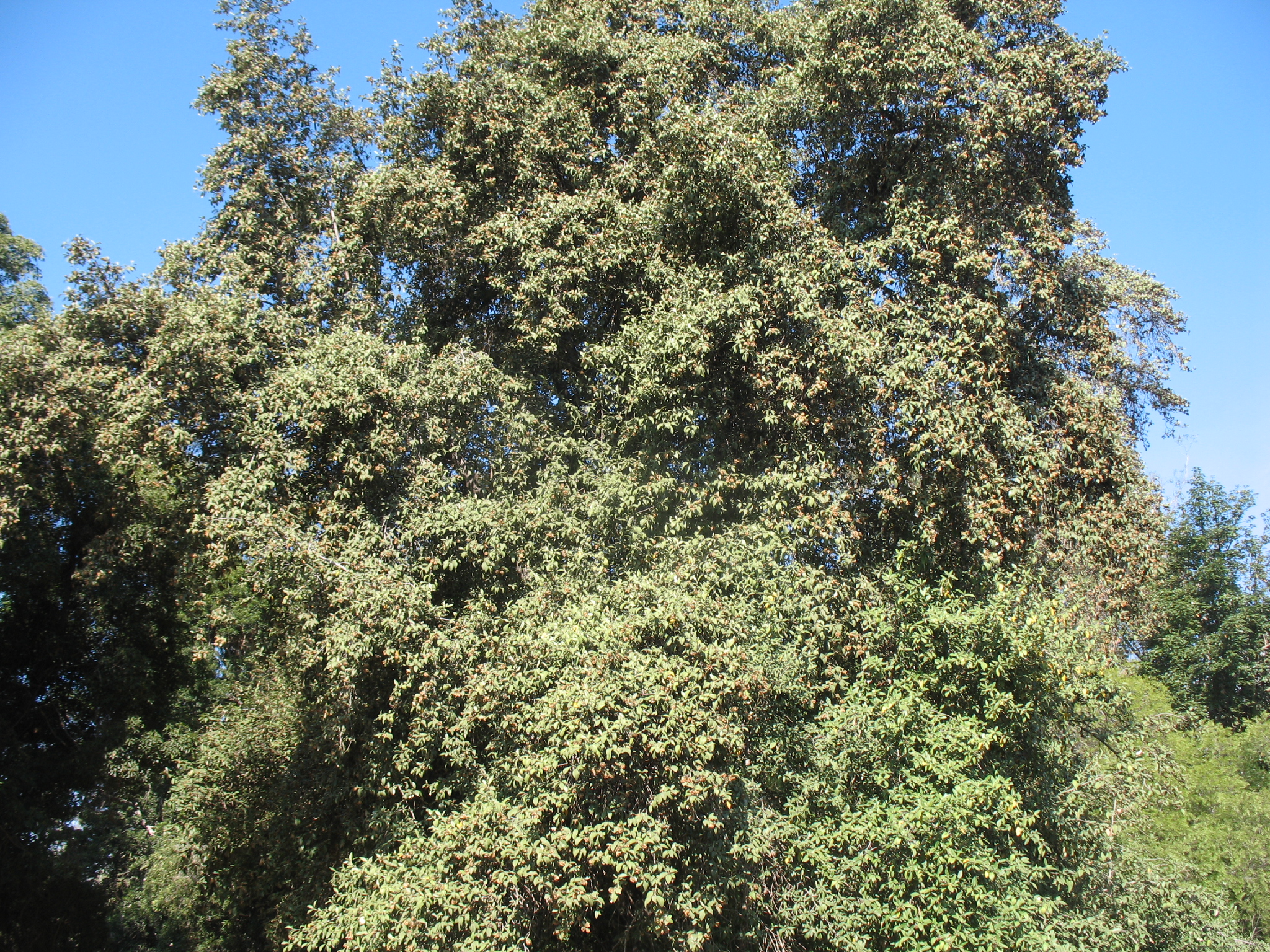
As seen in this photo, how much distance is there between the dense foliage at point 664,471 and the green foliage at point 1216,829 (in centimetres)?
519

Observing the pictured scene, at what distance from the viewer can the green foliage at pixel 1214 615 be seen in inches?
1139

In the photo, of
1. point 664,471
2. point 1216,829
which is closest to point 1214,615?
point 1216,829

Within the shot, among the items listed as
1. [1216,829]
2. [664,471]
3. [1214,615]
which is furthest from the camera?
[1214,615]

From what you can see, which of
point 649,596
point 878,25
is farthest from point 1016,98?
point 649,596

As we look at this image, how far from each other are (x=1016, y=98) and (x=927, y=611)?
21.5ft

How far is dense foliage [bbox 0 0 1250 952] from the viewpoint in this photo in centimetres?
735

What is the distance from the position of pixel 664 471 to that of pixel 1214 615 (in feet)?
104

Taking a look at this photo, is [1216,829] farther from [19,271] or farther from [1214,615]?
[19,271]

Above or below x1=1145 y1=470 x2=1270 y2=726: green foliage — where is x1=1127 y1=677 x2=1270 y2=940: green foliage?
below

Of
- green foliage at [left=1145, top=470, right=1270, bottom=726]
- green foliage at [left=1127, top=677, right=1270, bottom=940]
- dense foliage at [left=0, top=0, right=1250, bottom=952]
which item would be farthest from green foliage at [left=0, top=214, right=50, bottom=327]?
Result: green foliage at [left=1145, top=470, right=1270, bottom=726]

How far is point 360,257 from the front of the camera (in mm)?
11688

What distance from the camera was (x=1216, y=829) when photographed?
16078mm

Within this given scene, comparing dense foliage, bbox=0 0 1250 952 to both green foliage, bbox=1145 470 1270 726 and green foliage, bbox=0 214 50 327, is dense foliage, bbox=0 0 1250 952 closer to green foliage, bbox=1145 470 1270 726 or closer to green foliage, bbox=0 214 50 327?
green foliage, bbox=0 214 50 327

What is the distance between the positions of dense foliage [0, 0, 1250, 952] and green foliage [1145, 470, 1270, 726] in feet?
78.8
